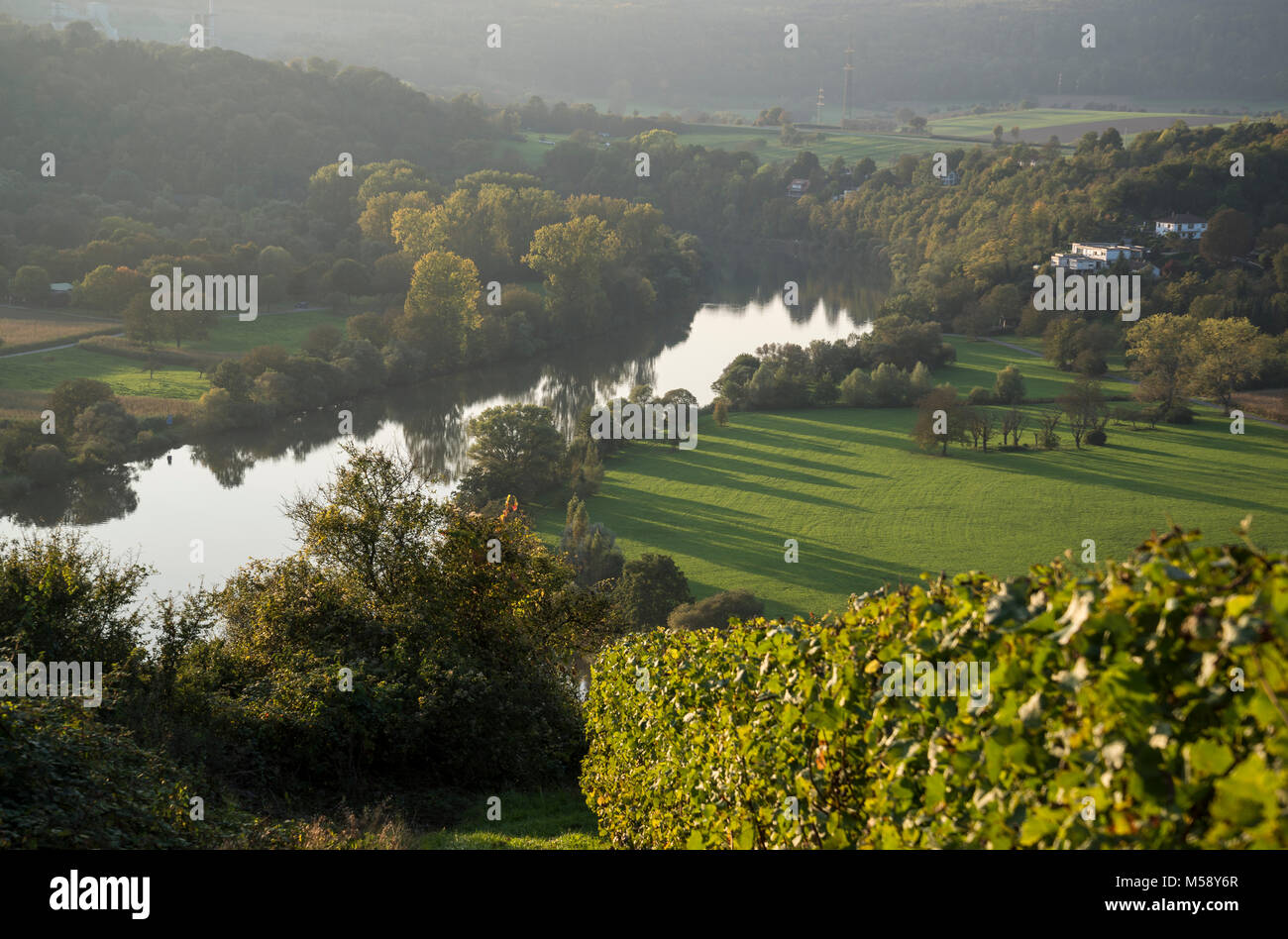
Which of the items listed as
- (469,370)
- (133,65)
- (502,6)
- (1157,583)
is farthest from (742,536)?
(502,6)

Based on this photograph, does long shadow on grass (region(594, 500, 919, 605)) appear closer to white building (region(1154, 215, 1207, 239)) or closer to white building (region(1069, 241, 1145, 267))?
white building (region(1069, 241, 1145, 267))

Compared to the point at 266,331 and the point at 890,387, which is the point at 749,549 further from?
the point at 266,331

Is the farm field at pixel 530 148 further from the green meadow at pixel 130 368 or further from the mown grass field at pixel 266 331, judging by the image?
the green meadow at pixel 130 368

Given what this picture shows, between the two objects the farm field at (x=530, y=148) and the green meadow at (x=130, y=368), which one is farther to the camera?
the farm field at (x=530, y=148)

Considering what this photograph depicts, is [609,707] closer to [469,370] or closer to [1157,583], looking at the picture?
[1157,583]

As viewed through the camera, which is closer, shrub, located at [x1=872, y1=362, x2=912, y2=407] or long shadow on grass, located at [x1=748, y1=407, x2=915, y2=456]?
long shadow on grass, located at [x1=748, y1=407, x2=915, y2=456]

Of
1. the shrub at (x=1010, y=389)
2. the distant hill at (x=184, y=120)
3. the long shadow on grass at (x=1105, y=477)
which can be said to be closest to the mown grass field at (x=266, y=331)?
the distant hill at (x=184, y=120)

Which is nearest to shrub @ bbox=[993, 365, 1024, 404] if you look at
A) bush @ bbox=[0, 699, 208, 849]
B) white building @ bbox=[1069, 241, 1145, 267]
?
white building @ bbox=[1069, 241, 1145, 267]

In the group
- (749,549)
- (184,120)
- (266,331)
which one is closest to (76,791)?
(749,549)
